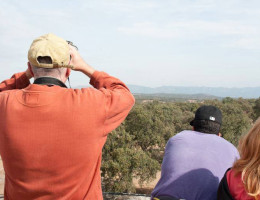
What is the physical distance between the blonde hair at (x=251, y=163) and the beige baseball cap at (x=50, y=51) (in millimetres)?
1559

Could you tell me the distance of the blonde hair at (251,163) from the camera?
6.08 ft

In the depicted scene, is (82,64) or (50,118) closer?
(50,118)

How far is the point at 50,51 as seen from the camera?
1.69 meters

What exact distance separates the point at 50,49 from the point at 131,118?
71.2ft

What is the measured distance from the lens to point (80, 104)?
5.41 feet

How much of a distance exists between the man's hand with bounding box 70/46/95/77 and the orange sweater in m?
0.31

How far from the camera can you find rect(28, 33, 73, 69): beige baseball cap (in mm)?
Result: 1685

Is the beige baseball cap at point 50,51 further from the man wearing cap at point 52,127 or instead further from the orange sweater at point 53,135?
the orange sweater at point 53,135

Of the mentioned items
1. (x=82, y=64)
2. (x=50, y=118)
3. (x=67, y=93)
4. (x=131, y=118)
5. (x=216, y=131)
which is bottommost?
(x=131, y=118)

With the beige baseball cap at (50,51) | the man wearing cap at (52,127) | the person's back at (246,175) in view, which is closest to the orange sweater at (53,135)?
the man wearing cap at (52,127)

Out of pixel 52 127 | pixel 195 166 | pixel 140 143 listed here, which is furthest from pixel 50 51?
pixel 140 143

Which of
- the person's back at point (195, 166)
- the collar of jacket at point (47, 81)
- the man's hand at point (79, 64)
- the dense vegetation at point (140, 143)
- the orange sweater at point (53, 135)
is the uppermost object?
the man's hand at point (79, 64)

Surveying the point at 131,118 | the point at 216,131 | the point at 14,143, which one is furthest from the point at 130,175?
the point at 14,143

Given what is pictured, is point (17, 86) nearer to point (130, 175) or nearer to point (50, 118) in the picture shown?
point (50, 118)
